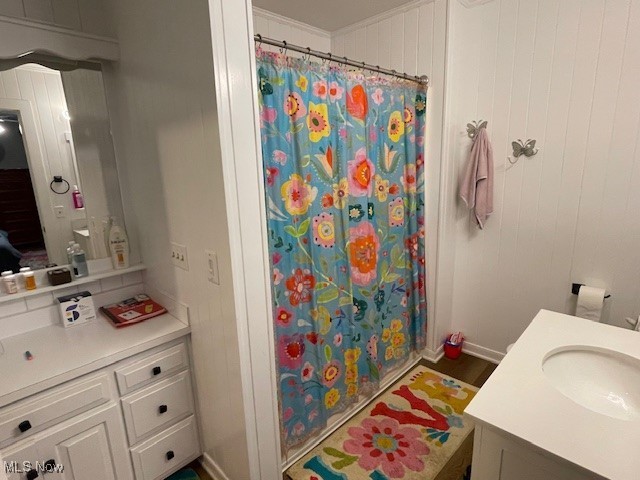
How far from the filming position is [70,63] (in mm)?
1574

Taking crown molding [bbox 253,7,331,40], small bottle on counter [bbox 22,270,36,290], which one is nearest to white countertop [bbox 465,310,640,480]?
small bottle on counter [bbox 22,270,36,290]

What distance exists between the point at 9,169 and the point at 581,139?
2.82 m

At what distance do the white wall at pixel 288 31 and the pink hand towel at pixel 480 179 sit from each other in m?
1.34

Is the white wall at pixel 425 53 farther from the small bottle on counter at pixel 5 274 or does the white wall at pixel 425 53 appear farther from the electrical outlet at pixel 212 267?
the small bottle on counter at pixel 5 274

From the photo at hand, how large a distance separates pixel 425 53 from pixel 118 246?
2.12 m

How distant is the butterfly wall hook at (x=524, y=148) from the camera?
6.78ft

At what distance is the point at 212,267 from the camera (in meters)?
1.33

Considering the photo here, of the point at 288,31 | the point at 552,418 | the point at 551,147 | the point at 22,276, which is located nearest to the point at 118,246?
the point at 22,276

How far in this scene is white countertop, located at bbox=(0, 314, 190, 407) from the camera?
3.99ft

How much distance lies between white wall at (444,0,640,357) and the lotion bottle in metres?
1.98

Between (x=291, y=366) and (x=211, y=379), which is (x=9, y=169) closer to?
(x=211, y=379)

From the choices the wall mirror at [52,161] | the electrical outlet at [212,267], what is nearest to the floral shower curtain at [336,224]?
the electrical outlet at [212,267]

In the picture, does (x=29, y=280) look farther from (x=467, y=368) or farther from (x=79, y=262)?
(x=467, y=368)

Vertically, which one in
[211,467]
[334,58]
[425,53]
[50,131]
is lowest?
[211,467]
